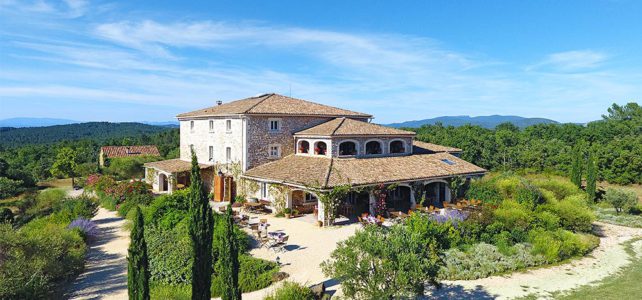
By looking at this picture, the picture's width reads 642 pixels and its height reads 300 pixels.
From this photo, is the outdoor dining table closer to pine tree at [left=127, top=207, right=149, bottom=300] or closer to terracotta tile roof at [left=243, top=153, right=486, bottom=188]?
terracotta tile roof at [left=243, top=153, right=486, bottom=188]

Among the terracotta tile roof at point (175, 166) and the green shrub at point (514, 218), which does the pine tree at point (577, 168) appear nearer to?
the green shrub at point (514, 218)

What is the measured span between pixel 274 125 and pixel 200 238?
690 inches

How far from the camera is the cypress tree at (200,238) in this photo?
1039 centimetres

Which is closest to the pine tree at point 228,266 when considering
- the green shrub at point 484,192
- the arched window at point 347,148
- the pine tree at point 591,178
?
the arched window at point 347,148

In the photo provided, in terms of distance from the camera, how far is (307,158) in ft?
87.4

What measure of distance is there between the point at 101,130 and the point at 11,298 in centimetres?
20323

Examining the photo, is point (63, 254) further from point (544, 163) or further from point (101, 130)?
point (101, 130)

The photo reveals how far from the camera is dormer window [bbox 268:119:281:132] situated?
2744 centimetres

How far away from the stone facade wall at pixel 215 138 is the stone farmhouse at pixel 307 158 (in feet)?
0.23

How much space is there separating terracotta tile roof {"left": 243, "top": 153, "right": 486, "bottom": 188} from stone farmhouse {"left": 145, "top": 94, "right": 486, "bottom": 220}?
0.06 m

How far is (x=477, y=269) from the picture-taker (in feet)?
51.2

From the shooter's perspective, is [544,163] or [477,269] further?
[544,163]

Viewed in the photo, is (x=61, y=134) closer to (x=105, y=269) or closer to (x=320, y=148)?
(x=320, y=148)

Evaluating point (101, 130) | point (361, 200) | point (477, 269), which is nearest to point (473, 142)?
point (361, 200)
